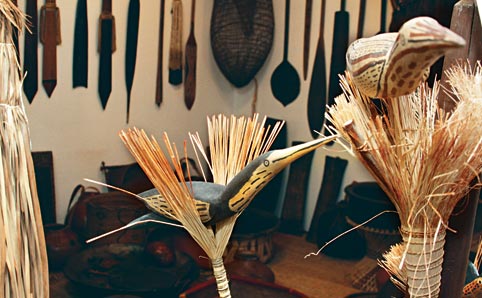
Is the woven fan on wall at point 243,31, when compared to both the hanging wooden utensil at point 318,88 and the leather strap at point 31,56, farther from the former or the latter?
the leather strap at point 31,56

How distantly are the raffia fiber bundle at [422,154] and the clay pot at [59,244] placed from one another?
1247 millimetres

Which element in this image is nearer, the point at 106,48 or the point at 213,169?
the point at 213,169

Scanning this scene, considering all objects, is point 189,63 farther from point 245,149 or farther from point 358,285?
point 245,149

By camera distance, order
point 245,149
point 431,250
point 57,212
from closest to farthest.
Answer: point 431,250 → point 245,149 → point 57,212

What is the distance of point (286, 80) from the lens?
2.12 metres

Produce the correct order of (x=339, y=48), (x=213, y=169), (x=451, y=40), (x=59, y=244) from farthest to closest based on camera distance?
1. (x=339, y=48)
2. (x=59, y=244)
3. (x=213, y=169)
4. (x=451, y=40)

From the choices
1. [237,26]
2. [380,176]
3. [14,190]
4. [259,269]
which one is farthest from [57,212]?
[380,176]

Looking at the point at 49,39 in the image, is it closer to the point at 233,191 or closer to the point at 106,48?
the point at 106,48

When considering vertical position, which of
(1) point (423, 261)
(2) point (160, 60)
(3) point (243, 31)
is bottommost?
(1) point (423, 261)

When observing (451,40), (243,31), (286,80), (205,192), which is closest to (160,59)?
(243,31)

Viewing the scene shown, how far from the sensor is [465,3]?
0.68 metres

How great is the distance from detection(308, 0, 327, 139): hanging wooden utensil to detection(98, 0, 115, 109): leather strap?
0.73 meters

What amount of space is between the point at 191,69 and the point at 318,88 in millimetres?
486

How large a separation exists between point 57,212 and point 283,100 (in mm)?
938
